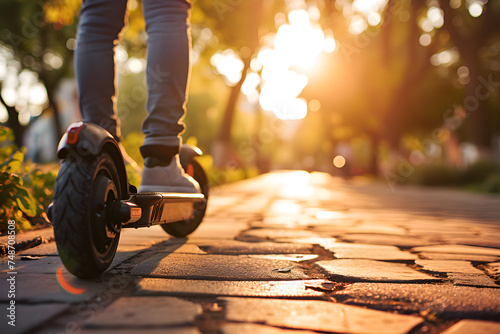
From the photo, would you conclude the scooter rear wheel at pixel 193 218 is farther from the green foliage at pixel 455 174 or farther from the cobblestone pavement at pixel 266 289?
the green foliage at pixel 455 174

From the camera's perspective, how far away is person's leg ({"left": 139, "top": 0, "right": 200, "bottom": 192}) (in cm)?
263

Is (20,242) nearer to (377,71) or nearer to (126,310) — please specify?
(126,310)

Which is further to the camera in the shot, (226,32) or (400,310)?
(226,32)

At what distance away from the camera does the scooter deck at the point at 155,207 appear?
6.95 feet

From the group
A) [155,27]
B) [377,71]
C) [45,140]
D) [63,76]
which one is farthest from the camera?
[45,140]

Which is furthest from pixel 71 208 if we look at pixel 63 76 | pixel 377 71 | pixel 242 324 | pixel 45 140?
pixel 45 140

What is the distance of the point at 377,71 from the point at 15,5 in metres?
20.0

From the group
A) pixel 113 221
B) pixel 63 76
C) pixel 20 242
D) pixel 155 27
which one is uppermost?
pixel 63 76

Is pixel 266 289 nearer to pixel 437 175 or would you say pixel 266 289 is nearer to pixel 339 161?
pixel 437 175

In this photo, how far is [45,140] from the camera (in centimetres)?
5472

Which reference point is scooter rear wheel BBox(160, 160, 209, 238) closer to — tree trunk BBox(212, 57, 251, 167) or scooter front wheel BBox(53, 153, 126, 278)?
scooter front wheel BBox(53, 153, 126, 278)

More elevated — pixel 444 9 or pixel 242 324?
pixel 444 9

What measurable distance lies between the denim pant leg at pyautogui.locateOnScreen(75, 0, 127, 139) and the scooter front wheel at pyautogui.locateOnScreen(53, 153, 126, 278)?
0.58 meters

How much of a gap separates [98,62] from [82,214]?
99 centimetres
